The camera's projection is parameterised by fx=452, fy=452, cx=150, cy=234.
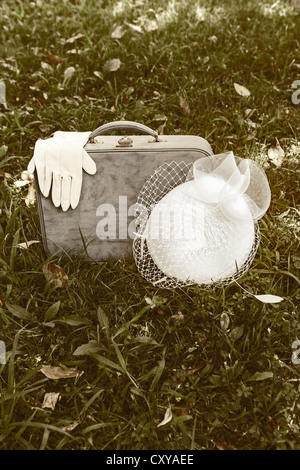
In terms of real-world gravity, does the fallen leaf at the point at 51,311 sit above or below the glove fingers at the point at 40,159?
below

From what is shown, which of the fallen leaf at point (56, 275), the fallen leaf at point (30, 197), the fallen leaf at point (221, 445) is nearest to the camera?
the fallen leaf at point (221, 445)

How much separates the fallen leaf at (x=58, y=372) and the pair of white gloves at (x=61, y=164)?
0.81 m

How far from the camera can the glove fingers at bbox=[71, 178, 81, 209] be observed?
2164 mm

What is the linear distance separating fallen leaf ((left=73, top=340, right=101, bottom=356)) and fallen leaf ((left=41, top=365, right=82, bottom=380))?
77 millimetres

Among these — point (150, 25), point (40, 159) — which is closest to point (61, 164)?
point (40, 159)

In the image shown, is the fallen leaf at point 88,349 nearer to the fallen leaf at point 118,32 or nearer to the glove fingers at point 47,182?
the glove fingers at point 47,182

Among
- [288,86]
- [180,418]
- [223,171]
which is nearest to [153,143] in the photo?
[223,171]

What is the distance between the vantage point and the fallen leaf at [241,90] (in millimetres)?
3301

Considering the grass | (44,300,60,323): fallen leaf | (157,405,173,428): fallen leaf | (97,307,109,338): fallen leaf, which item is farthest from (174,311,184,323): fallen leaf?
(44,300,60,323): fallen leaf

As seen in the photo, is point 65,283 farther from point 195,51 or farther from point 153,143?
point 195,51

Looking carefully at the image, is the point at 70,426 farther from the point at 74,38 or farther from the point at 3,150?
the point at 74,38

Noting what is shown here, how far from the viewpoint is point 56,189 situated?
2.17 m

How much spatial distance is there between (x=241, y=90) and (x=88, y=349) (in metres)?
2.26

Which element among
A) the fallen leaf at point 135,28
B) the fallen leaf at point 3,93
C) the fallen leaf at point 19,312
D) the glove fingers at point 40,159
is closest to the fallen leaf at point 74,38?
the fallen leaf at point 135,28
